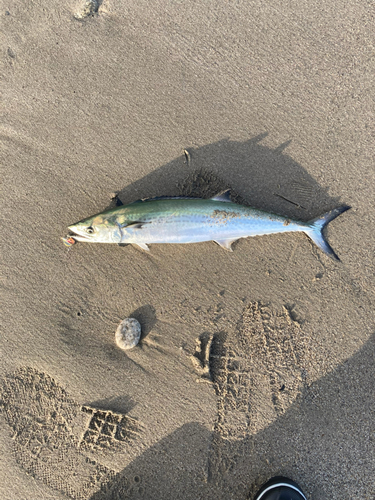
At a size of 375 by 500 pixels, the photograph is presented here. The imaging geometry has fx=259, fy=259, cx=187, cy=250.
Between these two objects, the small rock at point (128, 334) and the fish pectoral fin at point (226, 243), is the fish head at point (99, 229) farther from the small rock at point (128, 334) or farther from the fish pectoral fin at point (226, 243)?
the fish pectoral fin at point (226, 243)

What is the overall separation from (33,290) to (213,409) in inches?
107

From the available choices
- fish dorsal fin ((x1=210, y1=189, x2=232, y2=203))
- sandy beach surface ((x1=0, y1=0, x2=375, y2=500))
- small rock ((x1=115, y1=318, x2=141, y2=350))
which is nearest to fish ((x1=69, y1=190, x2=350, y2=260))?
fish dorsal fin ((x1=210, y1=189, x2=232, y2=203))

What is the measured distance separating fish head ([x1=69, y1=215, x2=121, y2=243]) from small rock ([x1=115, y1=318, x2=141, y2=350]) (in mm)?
1049

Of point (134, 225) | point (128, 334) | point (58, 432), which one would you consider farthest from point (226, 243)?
point (58, 432)

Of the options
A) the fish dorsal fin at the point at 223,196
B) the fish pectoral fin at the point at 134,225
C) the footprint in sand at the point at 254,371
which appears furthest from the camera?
the footprint in sand at the point at 254,371

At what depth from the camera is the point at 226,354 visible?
325 centimetres

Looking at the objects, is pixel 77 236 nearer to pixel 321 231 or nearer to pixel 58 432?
pixel 58 432

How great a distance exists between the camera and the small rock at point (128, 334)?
10.5 feet

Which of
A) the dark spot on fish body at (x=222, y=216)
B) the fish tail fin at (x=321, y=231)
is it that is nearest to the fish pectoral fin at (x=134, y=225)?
the dark spot on fish body at (x=222, y=216)

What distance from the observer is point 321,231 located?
3262 millimetres

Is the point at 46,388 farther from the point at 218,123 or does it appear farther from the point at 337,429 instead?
the point at 218,123

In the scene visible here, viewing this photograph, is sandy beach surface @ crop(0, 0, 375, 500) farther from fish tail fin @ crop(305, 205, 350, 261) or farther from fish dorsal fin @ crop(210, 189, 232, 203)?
fish dorsal fin @ crop(210, 189, 232, 203)

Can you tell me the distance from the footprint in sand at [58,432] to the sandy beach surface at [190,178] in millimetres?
44

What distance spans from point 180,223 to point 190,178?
27.8 inches
